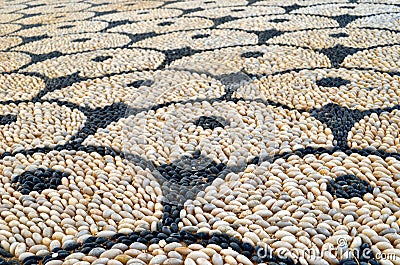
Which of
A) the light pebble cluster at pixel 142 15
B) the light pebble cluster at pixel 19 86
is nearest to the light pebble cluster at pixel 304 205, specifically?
the light pebble cluster at pixel 19 86

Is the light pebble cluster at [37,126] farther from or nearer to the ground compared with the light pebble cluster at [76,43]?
farther from the ground

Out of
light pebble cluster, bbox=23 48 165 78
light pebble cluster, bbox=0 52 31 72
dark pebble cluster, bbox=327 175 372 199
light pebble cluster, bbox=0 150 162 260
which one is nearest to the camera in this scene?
light pebble cluster, bbox=0 150 162 260

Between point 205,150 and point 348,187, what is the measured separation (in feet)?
1.92

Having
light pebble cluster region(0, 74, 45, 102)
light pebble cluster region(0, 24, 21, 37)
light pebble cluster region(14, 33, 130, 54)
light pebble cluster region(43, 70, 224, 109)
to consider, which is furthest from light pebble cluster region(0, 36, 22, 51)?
light pebble cluster region(43, 70, 224, 109)

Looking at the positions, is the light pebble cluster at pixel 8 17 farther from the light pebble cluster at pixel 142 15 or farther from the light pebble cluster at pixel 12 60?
the light pebble cluster at pixel 12 60

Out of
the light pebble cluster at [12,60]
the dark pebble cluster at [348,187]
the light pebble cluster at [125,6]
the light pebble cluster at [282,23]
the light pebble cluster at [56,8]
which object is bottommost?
the light pebble cluster at [56,8]

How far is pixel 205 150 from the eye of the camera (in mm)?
1700

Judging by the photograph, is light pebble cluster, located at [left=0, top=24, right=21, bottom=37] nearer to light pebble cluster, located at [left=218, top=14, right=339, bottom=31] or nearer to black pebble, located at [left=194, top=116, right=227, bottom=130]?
light pebble cluster, located at [left=218, top=14, right=339, bottom=31]

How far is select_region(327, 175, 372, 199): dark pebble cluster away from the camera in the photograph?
1363 mm

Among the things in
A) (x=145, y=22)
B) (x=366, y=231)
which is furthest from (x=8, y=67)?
(x=366, y=231)

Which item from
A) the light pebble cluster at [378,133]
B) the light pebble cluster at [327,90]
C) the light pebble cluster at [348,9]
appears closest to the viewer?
the light pebble cluster at [378,133]

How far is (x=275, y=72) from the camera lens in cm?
250

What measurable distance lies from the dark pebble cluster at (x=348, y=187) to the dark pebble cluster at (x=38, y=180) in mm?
984

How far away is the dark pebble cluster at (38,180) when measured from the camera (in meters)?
1.48
